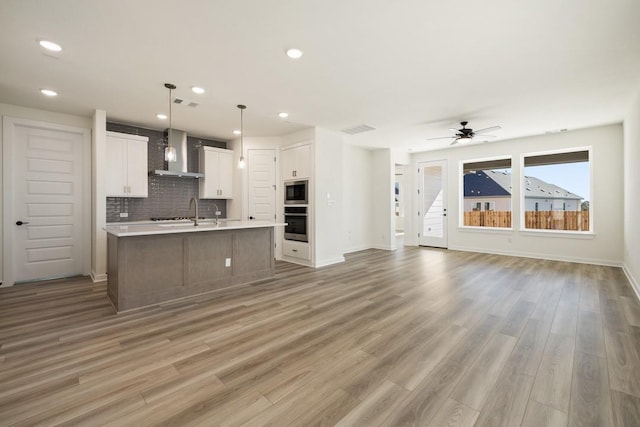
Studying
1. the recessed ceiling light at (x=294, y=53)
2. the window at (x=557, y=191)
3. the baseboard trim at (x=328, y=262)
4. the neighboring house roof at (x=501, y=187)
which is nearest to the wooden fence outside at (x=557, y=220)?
the window at (x=557, y=191)

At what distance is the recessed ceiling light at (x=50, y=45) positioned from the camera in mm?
2703

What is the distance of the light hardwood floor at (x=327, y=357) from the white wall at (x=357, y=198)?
11.1 ft

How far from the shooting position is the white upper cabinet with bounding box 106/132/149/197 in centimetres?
499

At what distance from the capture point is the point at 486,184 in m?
7.44

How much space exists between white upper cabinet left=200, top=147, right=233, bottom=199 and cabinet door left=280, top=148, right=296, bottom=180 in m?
1.32

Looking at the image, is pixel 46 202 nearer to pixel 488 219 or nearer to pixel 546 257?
pixel 488 219

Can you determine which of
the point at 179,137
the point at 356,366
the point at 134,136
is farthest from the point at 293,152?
the point at 356,366

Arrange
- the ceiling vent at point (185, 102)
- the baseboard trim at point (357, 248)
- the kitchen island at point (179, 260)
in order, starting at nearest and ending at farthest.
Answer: the kitchen island at point (179, 260) < the ceiling vent at point (185, 102) < the baseboard trim at point (357, 248)

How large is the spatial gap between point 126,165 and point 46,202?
1320 mm

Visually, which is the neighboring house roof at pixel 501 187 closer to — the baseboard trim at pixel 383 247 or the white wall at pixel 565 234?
the white wall at pixel 565 234

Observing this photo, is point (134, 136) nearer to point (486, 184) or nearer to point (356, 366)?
point (356, 366)

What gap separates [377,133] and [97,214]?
215 inches

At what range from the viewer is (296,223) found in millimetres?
6020

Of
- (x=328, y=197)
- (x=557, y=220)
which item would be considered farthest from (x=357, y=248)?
(x=557, y=220)
